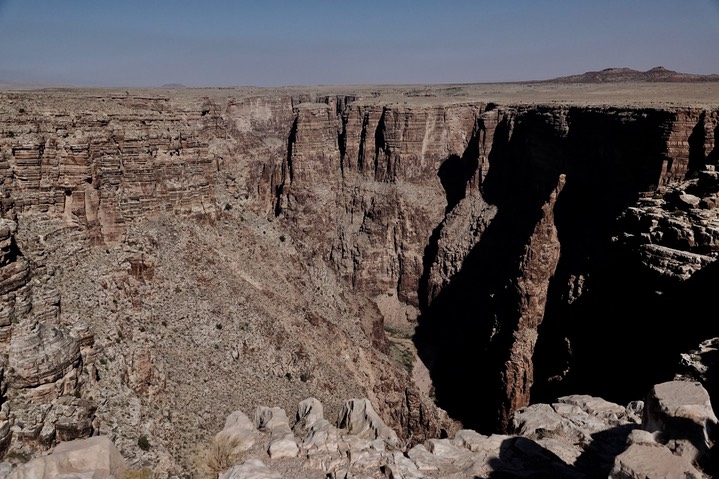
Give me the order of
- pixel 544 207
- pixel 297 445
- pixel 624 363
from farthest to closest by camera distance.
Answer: pixel 544 207
pixel 624 363
pixel 297 445

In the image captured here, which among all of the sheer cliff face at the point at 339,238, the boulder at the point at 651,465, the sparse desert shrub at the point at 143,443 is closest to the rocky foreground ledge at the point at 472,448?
the boulder at the point at 651,465

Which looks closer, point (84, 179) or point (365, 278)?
point (84, 179)

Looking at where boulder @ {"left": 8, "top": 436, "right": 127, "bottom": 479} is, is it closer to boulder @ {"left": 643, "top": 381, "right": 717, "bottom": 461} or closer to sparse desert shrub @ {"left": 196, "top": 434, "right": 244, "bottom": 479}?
sparse desert shrub @ {"left": 196, "top": 434, "right": 244, "bottom": 479}

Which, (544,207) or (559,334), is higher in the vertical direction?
(544,207)

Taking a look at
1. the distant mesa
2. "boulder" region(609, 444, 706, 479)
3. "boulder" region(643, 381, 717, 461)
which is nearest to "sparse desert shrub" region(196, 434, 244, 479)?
"boulder" region(609, 444, 706, 479)

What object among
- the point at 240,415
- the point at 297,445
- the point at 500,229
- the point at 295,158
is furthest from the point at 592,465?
the point at 295,158

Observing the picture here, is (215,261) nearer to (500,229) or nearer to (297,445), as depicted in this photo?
(297,445)

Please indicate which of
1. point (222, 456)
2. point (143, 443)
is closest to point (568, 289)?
point (222, 456)
